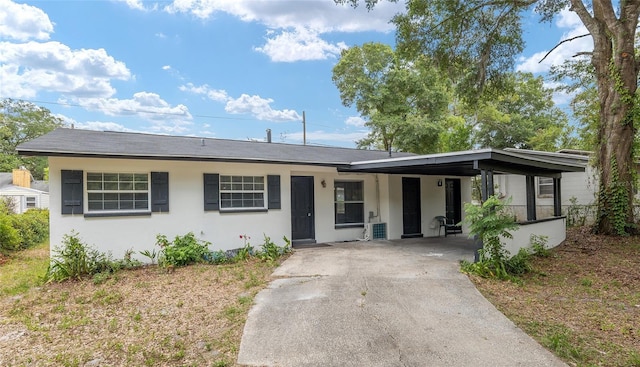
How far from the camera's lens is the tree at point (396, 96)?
790 inches

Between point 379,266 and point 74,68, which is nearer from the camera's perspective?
point 379,266

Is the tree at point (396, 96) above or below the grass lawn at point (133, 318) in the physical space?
above

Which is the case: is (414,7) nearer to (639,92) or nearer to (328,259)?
(639,92)

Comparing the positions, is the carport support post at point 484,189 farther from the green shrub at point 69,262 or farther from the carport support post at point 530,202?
the green shrub at point 69,262

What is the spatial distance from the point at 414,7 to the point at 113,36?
38.8 feet

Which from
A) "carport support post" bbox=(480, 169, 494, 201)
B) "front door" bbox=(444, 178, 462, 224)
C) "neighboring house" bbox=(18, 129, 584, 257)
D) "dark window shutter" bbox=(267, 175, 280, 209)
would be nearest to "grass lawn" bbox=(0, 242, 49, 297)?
"neighboring house" bbox=(18, 129, 584, 257)

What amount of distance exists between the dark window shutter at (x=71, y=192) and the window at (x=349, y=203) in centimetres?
627

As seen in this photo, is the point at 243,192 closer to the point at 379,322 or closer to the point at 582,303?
the point at 379,322

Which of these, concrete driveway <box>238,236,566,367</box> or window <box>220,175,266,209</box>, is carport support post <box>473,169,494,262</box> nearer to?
concrete driveway <box>238,236,566,367</box>

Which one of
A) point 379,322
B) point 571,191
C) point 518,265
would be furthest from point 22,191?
point 571,191

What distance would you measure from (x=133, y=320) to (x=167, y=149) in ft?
13.7

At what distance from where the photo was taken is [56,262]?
6.35 metres

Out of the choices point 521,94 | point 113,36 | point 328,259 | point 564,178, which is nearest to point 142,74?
point 113,36

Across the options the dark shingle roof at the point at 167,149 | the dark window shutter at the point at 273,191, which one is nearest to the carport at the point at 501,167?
the dark shingle roof at the point at 167,149
